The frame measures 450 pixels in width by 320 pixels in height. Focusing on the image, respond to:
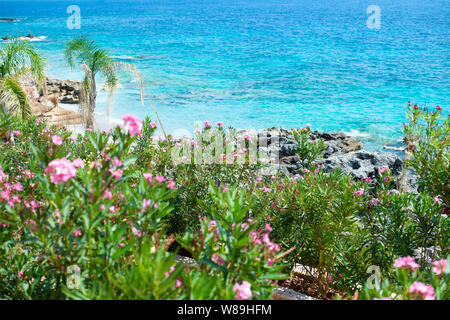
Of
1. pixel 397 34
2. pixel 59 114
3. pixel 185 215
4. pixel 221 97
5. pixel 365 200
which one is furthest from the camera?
pixel 397 34

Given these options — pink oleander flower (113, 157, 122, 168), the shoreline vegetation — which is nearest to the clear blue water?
the shoreline vegetation

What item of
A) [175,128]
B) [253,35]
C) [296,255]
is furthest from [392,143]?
[253,35]

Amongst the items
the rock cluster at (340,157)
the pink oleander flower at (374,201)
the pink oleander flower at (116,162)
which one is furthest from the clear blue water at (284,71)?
the pink oleander flower at (116,162)

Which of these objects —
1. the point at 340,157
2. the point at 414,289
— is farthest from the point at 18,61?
the point at 414,289

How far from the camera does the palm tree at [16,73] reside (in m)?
8.78

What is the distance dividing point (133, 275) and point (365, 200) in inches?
124

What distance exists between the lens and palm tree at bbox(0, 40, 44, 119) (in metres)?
8.78

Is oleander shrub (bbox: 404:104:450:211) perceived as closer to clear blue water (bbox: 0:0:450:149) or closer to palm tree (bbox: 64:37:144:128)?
clear blue water (bbox: 0:0:450:149)

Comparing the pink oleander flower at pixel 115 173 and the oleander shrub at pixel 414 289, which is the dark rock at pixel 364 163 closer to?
the oleander shrub at pixel 414 289

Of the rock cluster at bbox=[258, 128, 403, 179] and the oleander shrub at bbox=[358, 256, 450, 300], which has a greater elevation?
the oleander shrub at bbox=[358, 256, 450, 300]

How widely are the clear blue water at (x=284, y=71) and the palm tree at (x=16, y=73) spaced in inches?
190

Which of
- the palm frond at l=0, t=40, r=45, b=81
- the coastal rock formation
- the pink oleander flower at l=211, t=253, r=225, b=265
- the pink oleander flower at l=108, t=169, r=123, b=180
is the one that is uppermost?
the palm frond at l=0, t=40, r=45, b=81

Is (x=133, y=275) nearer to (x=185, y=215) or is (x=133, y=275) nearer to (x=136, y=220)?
(x=136, y=220)

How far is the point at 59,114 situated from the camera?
1311cm
